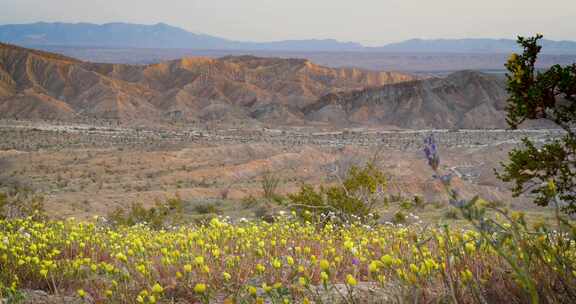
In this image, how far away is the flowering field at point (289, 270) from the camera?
2.84m

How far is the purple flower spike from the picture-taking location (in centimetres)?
202

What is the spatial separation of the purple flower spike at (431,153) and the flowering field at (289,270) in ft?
1.74

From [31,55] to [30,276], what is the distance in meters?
95.5

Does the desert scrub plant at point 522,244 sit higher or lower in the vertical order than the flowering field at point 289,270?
higher

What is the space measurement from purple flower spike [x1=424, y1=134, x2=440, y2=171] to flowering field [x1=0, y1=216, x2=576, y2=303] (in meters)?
0.53

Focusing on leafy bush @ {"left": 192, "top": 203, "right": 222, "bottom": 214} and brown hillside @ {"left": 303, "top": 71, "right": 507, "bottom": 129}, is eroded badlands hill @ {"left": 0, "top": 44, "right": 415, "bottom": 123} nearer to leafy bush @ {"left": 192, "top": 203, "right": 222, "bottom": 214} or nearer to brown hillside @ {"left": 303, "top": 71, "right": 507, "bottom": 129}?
brown hillside @ {"left": 303, "top": 71, "right": 507, "bottom": 129}

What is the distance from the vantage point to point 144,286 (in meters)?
3.78

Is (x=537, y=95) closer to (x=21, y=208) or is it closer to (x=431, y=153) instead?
(x=431, y=153)

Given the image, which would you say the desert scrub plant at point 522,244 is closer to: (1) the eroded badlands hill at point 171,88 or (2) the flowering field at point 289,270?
(2) the flowering field at point 289,270

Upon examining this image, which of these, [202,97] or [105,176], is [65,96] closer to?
[202,97]

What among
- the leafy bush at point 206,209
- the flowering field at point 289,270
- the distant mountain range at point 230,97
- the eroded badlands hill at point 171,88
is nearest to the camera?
the flowering field at point 289,270

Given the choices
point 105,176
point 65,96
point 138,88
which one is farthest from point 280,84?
point 105,176

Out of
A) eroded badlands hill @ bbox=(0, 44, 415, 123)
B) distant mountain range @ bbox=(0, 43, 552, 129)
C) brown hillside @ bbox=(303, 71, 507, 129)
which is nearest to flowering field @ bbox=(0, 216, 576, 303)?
distant mountain range @ bbox=(0, 43, 552, 129)

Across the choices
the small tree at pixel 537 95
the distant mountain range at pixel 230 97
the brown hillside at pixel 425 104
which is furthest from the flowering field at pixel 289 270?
the brown hillside at pixel 425 104
